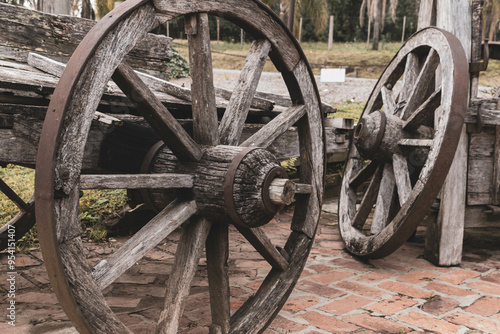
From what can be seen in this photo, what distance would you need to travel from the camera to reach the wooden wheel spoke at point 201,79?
1958 millimetres

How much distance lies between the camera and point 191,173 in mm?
2053

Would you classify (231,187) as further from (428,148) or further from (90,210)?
(90,210)

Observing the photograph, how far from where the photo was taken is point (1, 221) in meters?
4.06

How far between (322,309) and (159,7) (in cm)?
178

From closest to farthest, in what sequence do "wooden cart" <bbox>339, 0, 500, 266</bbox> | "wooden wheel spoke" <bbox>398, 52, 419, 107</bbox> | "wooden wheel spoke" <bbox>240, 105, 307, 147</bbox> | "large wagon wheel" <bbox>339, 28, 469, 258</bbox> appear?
"wooden wheel spoke" <bbox>240, 105, 307, 147</bbox>, "large wagon wheel" <bbox>339, 28, 469, 258</bbox>, "wooden cart" <bbox>339, 0, 500, 266</bbox>, "wooden wheel spoke" <bbox>398, 52, 419, 107</bbox>

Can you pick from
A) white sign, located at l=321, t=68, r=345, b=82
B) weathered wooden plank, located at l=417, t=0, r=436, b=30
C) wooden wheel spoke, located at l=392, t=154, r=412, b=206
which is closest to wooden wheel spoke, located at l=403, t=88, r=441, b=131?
wooden wheel spoke, located at l=392, t=154, r=412, b=206

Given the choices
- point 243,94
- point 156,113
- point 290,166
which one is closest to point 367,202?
point 290,166

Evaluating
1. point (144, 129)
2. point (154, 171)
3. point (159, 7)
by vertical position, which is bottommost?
point (154, 171)

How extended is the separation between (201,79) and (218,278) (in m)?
0.89

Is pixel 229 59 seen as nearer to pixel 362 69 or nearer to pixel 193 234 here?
pixel 362 69

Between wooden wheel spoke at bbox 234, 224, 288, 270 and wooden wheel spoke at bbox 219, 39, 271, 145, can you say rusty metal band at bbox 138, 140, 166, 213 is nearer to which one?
wooden wheel spoke at bbox 219, 39, 271, 145

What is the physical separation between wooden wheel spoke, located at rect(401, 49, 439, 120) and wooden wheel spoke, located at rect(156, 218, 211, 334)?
6.73 feet

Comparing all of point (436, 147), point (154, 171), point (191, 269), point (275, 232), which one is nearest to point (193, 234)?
point (191, 269)

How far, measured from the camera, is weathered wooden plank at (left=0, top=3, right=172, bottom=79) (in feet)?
8.40
